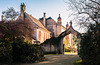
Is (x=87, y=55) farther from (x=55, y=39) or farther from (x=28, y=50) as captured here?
(x=55, y=39)

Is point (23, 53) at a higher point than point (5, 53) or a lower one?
lower

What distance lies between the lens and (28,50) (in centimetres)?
1393

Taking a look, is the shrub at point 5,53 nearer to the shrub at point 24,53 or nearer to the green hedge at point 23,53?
the green hedge at point 23,53

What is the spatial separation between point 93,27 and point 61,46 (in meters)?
19.0

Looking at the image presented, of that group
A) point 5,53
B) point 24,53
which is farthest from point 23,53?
point 5,53

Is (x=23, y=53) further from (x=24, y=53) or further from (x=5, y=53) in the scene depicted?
(x=5, y=53)

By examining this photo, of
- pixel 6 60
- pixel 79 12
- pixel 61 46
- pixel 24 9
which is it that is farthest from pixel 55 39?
pixel 6 60

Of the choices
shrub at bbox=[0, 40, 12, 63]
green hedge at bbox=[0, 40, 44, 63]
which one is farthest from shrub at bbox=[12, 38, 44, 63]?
shrub at bbox=[0, 40, 12, 63]

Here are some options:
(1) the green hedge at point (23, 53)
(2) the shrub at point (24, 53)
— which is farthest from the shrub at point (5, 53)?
(2) the shrub at point (24, 53)

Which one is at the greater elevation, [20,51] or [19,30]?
[19,30]

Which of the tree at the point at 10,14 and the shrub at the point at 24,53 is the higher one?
the tree at the point at 10,14

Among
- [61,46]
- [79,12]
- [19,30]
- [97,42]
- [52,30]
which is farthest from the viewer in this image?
[52,30]

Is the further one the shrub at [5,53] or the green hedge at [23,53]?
the green hedge at [23,53]

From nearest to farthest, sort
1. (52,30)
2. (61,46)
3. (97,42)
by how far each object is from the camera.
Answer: (97,42), (61,46), (52,30)
